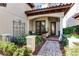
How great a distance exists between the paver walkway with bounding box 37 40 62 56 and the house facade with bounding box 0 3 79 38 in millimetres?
144

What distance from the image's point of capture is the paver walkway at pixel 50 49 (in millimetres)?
2820

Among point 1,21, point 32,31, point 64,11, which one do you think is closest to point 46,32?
point 32,31

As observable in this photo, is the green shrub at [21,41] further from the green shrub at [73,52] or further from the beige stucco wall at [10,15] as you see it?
the green shrub at [73,52]

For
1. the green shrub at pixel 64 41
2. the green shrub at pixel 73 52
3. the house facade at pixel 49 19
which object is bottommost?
the green shrub at pixel 73 52

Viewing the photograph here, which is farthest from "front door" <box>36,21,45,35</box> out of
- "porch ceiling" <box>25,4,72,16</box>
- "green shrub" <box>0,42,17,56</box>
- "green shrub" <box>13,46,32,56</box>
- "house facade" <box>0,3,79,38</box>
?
"green shrub" <box>0,42,17,56</box>

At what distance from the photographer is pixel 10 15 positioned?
2914 mm

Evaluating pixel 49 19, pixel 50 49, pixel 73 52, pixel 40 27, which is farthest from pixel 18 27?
pixel 73 52

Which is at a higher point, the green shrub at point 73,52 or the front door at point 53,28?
the front door at point 53,28

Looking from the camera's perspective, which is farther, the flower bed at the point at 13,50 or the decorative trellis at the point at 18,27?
the decorative trellis at the point at 18,27

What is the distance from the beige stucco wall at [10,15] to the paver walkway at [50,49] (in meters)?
0.49

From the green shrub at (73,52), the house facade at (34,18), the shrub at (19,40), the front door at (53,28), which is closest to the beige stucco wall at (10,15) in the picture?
the house facade at (34,18)

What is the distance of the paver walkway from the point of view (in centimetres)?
282

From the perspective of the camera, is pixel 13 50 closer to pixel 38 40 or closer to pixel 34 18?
pixel 38 40

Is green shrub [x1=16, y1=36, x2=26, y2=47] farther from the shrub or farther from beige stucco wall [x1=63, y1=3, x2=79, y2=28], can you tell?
beige stucco wall [x1=63, y1=3, x2=79, y2=28]
